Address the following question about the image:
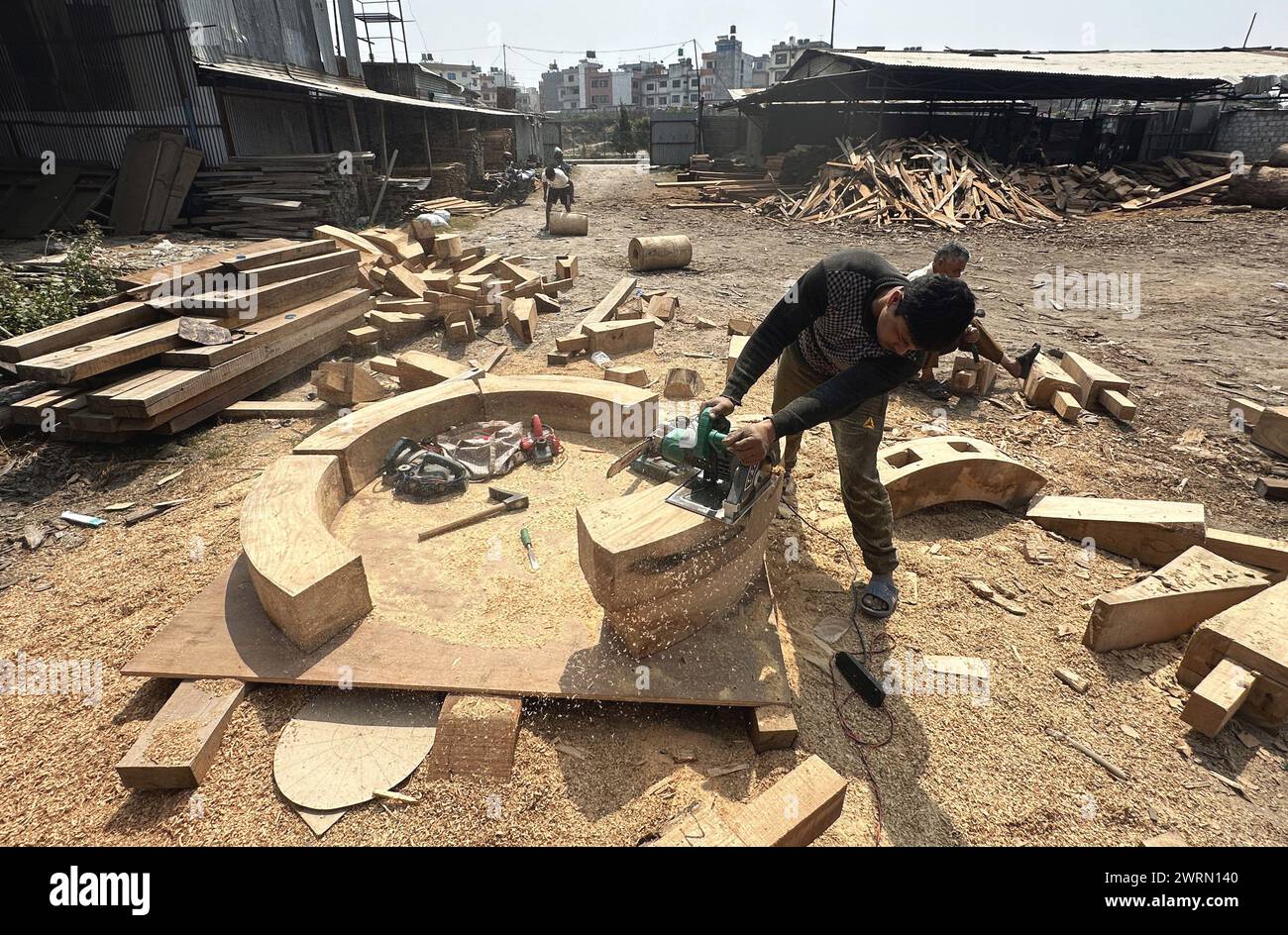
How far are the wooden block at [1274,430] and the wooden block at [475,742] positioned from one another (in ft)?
21.1

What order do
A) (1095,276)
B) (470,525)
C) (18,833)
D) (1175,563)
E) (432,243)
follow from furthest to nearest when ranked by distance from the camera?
(1095,276)
(432,243)
(470,525)
(1175,563)
(18,833)

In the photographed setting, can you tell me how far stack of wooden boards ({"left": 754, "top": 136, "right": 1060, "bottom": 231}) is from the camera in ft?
53.1

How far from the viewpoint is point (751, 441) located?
2643mm

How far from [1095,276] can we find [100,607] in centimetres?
1406

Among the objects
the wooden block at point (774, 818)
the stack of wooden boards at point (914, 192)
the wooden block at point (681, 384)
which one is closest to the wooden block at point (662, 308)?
the wooden block at point (681, 384)

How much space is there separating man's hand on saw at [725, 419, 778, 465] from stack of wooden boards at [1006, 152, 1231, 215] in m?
19.1

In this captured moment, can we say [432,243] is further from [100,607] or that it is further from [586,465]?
[100,607]

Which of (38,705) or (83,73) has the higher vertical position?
(83,73)

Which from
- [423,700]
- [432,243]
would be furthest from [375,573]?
[432,243]

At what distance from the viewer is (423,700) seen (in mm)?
2789

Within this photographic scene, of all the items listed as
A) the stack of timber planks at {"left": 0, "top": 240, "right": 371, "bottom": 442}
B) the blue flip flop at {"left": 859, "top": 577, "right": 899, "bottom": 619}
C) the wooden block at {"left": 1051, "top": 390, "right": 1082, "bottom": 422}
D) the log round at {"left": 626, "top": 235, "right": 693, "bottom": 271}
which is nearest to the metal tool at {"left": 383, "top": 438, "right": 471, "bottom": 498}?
the stack of timber planks at {"left": 0, "top": 240, "right": 371, "bottom": 442}

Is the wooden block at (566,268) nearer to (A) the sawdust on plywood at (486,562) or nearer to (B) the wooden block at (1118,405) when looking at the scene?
(A) the sawdust on plywood at (486,562)

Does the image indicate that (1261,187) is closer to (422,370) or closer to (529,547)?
(422,370)

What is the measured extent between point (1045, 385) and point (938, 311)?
4367 mm
